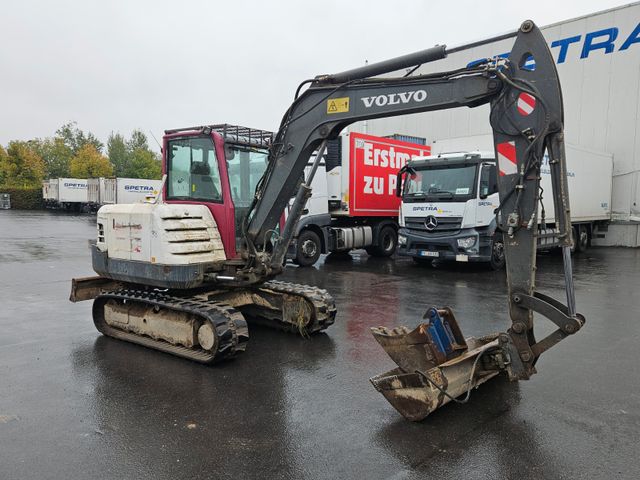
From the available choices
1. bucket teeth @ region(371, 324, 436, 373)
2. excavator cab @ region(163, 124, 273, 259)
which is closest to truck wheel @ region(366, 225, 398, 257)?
excavator cab @ region(163, 124, 273, 259)

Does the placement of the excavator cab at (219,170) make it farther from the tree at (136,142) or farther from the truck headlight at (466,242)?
the tree at (136,142)

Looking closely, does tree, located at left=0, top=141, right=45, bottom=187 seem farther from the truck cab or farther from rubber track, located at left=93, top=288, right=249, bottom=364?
rubber track, located at left=93, top=288, right=249, bottom=364

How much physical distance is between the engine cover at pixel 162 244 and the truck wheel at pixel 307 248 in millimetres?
7340

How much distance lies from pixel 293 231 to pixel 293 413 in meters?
2.53

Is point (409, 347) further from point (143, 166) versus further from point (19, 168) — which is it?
point (143, 166)

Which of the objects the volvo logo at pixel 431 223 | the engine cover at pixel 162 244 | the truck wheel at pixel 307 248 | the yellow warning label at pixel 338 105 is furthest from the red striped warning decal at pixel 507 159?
the truck wheel at pixel 307 248

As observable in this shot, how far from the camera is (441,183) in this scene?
13.0 metres

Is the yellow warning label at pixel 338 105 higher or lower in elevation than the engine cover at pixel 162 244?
higher

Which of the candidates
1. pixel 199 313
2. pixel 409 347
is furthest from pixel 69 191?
pixel 409 347

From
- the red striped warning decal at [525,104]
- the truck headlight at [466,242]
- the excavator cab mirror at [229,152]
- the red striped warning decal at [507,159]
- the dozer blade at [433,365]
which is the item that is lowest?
the dozer blade at [433,365]

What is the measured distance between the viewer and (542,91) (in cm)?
426

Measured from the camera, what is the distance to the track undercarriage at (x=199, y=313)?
5609 mm

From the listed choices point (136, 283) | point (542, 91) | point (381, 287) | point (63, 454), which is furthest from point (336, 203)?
point (63, 454)

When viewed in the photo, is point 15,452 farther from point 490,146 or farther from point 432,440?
point 490,146
